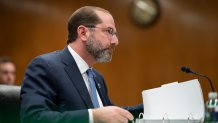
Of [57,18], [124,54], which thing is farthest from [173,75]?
[57,18]

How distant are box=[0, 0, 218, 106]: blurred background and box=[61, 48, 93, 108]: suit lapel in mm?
2969

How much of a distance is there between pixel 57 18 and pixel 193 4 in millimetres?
1932

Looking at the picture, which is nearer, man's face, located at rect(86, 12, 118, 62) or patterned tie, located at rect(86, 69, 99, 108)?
patterned tie, located at rect(86, 69, 99, 108)

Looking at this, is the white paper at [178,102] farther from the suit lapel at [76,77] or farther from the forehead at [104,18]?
the forehead at [104,18]

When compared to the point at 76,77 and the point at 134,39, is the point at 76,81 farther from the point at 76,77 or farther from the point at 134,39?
the point at 134,39

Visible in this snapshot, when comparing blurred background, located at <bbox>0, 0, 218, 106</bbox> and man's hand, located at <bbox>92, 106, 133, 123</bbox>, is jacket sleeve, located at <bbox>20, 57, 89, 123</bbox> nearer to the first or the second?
man's hand, located at <bbox>92, 106, 133, 123</bbox>

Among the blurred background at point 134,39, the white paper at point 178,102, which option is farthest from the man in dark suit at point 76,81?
the blurred background at point 134,39

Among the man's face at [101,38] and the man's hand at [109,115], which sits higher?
the man's face at [101,38]

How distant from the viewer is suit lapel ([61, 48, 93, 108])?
2318 mm

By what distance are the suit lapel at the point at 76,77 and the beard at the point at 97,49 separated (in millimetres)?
164

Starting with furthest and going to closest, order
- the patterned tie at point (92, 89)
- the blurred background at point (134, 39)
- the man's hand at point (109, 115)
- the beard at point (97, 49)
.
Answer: the blurred background at point (134, 39)
the beard at point (97, 49)
the patterned tie at point (92, 89)
the man's hand at point (109, 115)

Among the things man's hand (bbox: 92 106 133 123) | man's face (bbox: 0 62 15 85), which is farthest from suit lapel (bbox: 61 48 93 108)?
man's face (bbox: 0 62 15 85)

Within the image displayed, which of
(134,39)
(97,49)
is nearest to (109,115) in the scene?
(97,49)

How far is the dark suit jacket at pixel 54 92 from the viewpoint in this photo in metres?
2.02
